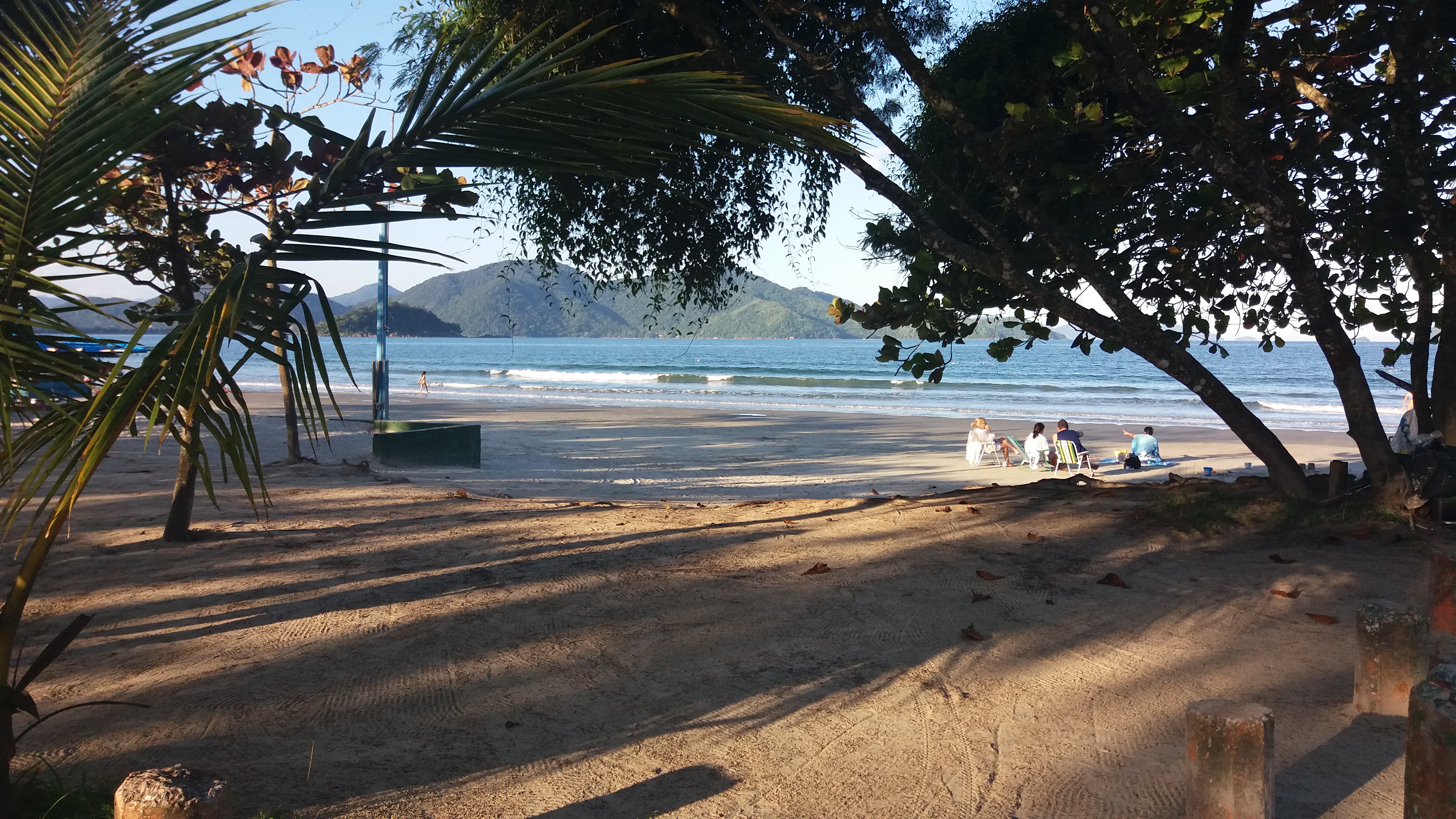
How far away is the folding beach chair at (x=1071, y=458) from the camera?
52.2 feet

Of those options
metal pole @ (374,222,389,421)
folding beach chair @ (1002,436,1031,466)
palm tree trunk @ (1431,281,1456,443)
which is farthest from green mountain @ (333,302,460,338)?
palm tree trunk @ (1431,281,1456,443)

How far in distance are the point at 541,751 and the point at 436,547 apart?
9.05ft

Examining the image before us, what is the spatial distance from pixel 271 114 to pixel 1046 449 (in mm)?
15050

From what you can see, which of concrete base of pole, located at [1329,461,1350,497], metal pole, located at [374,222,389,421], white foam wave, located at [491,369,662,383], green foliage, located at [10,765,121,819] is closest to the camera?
green foliage, located at [10,765,121,819]

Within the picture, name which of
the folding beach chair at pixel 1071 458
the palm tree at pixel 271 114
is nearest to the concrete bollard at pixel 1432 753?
the palm tree at pixel 271 114

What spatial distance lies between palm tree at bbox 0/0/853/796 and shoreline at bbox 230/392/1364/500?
8.18 metres

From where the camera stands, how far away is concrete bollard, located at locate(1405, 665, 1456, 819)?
8.32 ft

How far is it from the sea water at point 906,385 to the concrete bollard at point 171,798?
25.6ft

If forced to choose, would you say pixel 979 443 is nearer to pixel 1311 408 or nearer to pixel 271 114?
pixel 271 114

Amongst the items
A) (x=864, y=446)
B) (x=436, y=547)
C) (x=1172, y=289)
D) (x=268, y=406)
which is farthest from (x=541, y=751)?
(x=268, y=406)

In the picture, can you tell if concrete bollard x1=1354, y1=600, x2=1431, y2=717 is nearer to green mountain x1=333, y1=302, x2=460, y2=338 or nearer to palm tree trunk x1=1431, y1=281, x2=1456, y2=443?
palm tree trunk x1=1431, y1=281, x2=1456, y2=443

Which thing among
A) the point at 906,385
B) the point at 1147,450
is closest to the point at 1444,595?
the point at 1147,450

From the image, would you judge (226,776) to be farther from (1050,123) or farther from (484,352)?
(484,352)

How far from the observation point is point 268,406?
30.5 metres
